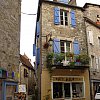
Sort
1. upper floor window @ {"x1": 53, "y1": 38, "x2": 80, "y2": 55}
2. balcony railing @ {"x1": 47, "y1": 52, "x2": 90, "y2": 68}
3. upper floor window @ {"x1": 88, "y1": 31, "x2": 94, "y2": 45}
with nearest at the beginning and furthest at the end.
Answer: balcony railing @ {"x1": 47, "y1": 52, "x2": 90, "y2": 68} → upper floor window @ {"x1": 53, "y1": 38, "x2": 80, "y2": 55} → upper floor window @ {"x1": 88, "y1": 31, "x2": 94, "y2": 45}

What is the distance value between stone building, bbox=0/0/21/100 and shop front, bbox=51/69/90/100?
5.03 m

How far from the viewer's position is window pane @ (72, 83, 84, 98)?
653 inches

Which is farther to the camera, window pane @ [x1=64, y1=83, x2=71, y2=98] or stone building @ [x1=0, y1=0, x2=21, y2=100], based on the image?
window pane @ [x1=64, y1=83, x2=71, y2=98]

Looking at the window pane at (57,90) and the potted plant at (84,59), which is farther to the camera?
the potted plant at (84,59)

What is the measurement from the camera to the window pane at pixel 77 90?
16.6 m

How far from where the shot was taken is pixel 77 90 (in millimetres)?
16859

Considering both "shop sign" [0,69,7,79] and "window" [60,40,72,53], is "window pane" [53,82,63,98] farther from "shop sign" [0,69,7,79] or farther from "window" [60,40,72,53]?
"shop sign" [0,69,7,79]

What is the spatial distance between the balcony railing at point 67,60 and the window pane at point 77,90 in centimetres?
173

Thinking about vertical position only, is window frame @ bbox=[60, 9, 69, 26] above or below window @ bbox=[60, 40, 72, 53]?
above

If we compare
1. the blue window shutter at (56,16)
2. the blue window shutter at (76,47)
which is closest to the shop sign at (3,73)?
the blue window shutter at (76,47)

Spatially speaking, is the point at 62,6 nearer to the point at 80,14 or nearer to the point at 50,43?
the point at 80,14

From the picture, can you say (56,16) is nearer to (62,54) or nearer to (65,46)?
(65,46)

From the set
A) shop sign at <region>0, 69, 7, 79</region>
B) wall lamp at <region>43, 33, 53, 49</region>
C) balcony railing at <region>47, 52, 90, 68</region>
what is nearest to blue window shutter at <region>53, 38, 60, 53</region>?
wall lamp at <region>43, 33, 53, 49</region>

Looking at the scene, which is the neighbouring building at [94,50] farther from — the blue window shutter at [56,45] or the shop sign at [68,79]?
the blue window shutter at [56,45]
